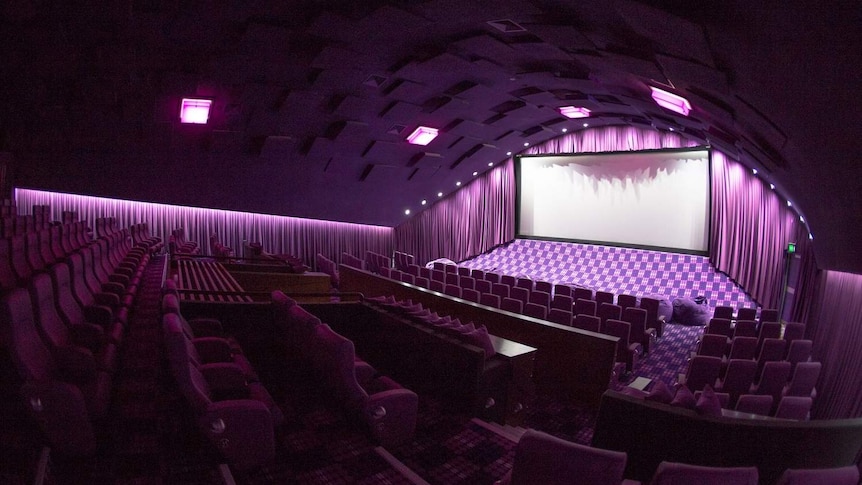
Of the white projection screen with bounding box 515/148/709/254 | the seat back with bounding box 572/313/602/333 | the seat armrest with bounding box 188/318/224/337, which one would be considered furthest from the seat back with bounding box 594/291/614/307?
the seat armrest with bounding box 188/318/224/337

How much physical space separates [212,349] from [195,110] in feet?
15.5

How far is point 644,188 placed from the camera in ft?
28.8

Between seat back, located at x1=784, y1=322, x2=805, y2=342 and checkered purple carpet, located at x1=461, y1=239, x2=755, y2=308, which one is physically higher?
checkered purple carpet, located at x1=461, y1=239, x2=755, y2=308

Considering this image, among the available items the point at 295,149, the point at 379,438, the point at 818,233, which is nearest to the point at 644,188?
the point at 818,233

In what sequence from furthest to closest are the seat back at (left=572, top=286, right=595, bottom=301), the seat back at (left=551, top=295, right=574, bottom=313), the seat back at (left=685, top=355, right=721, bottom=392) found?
the seat back at (left=572, top=286, right=595, bottom=301) < the seat back at (left=551, top=295, right=574, bottom=313) < the seat back at (left=685, top=355, right=721, bottom=392)

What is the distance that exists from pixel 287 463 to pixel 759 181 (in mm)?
8141

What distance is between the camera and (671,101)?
5059 mm

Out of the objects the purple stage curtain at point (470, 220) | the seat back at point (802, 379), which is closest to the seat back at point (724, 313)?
the seat back at point (802, 379)

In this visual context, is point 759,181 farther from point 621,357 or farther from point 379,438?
point 379,438

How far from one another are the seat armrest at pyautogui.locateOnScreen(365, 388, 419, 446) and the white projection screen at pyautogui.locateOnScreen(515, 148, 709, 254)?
7705mm

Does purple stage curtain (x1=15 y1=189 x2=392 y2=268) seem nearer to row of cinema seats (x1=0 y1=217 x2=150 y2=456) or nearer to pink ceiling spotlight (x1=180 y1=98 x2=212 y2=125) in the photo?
pink ceiling spotlight (x1=180 y1=98 x2=212 y2=125)

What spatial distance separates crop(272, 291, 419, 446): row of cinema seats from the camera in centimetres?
210

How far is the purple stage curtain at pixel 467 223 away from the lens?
10984 millimetres

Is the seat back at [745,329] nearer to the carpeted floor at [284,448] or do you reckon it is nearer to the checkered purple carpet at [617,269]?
the checkered purple carpet at [617,269]
